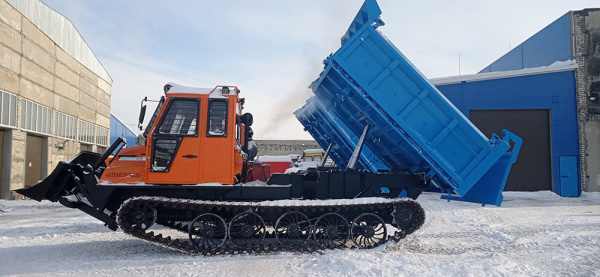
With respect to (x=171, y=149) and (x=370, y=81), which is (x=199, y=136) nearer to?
(x=171, y=149)

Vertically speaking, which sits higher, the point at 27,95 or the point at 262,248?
the point at 27,95

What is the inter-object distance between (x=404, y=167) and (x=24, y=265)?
6.75 m

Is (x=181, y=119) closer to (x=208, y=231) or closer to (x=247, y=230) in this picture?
(x=208, y=231)

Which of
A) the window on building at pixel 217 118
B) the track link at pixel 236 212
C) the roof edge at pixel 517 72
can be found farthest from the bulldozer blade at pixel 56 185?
the roof edge at pixel 517 72

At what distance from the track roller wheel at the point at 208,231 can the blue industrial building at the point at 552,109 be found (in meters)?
15.5

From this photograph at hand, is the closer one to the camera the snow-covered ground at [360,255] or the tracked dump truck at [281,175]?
the snow-covered ground at [360,255]

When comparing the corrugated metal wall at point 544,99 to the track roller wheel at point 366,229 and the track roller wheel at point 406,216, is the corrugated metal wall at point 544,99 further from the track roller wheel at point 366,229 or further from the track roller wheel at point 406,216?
the track roller wheel at point 366,229

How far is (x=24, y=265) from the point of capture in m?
5.75

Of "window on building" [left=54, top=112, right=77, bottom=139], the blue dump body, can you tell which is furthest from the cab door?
"window on building" [left=54, top=112, right=77, bottom=139]

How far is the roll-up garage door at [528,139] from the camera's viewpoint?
1867 cm

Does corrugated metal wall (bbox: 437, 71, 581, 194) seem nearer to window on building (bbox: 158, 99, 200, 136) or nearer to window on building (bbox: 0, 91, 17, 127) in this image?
window on building (bbox: 158, 99, 200, 136)

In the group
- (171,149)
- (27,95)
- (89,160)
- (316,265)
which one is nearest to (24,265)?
(89,160)

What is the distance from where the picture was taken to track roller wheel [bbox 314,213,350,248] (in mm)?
6461

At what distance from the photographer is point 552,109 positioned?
18.5 meters
